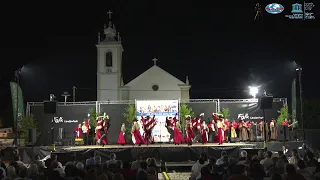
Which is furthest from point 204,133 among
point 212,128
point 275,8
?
point 275,8

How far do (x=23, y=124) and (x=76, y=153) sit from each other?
7321mm

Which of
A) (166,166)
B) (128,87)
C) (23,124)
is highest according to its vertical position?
(128,87)

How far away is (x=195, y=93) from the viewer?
38188 millimetres

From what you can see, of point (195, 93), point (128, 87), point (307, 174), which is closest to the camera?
point (307, 174)

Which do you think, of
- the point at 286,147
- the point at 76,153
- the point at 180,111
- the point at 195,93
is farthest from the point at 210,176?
the point at 195,93

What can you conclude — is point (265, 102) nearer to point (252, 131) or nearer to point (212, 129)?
point (212, 129)

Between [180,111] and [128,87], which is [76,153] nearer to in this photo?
[180,111]

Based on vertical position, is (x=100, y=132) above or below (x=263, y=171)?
above

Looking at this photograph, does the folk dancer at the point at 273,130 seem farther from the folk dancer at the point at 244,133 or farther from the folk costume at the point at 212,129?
the folk costume at the point at 212,129

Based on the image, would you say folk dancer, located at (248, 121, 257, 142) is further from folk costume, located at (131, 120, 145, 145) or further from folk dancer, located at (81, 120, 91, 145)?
folk dancer, located at (81, 120, 91, 145)

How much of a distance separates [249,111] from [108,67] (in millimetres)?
14122

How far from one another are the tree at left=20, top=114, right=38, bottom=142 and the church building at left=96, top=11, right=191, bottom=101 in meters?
9.79

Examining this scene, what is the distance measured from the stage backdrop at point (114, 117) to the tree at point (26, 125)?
12.0ft

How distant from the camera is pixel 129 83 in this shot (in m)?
30.6
